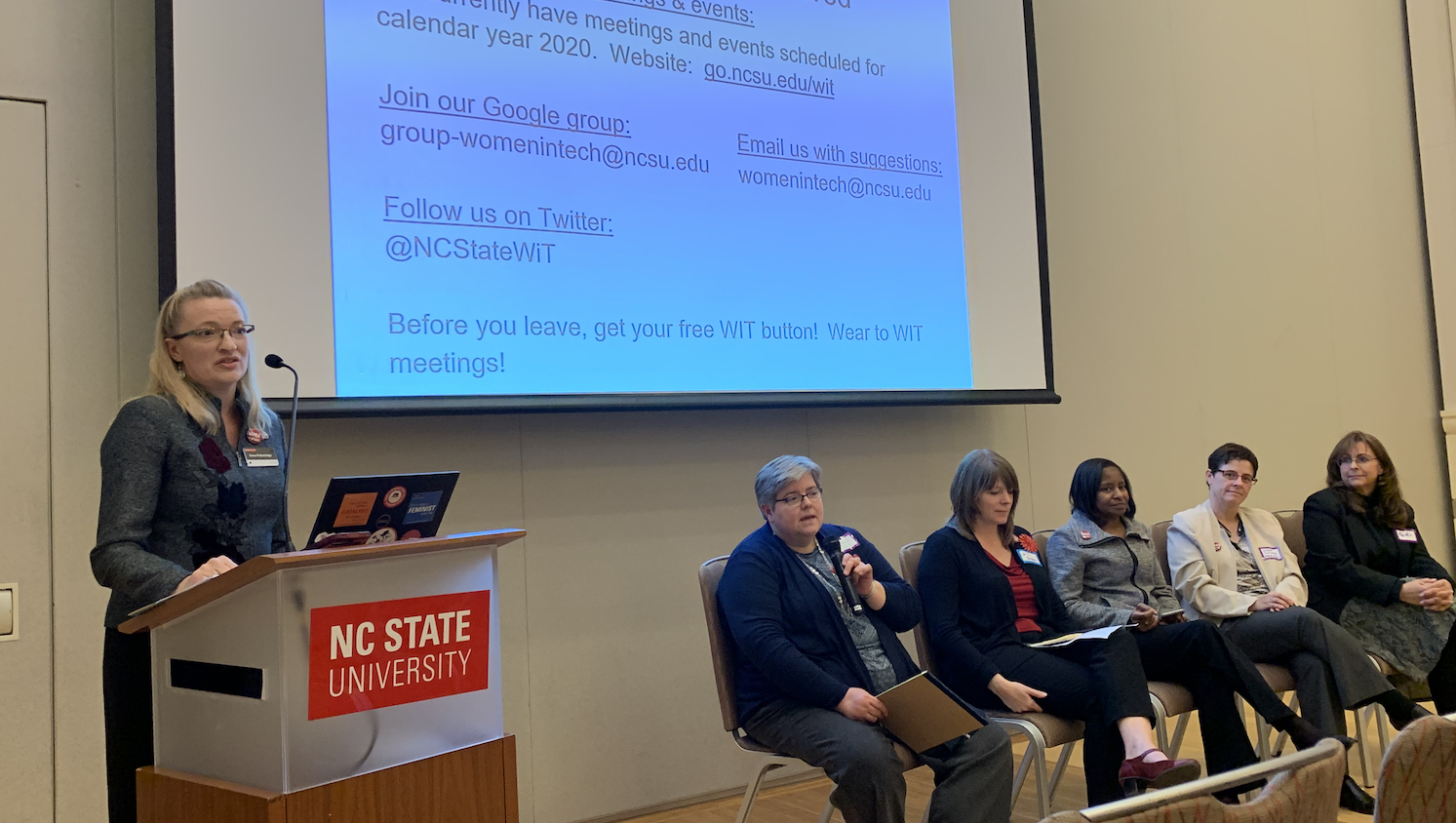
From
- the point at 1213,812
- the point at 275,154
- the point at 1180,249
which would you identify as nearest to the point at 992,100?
the point at 1180,249

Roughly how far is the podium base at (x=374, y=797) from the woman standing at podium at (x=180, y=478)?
0.16 metres

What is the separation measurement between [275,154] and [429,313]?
1.88ft

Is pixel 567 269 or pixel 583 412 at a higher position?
pixel 567 269

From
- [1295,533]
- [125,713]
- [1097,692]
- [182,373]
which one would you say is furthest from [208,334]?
[1295,533]

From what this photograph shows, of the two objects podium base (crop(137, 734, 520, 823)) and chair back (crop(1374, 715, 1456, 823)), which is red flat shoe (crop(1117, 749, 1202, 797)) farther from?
podium base (crop(137, 734, 520, 823))

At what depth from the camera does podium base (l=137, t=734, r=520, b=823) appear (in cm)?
164

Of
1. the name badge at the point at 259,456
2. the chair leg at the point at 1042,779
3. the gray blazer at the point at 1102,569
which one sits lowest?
the chair leg at the point at 1042,779

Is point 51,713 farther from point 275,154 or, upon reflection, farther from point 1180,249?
point 1180,249

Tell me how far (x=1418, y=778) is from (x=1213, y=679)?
5.59 ft

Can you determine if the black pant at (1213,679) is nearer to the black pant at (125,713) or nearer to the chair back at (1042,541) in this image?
the chair back at (1042,541)

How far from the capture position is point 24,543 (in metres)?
2.82

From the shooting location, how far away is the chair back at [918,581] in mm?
3104

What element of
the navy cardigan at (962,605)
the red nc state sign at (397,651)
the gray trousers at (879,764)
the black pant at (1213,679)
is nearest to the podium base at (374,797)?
the red nc state sign at (397,651)

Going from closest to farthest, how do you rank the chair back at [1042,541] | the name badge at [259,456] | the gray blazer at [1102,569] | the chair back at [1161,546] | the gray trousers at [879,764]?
the name badge at [259,456] → the gray trousers at [879,764] → the gray blazer at [1102,569] → the chair back at [1042,541] → the chair back at [1161,546]
